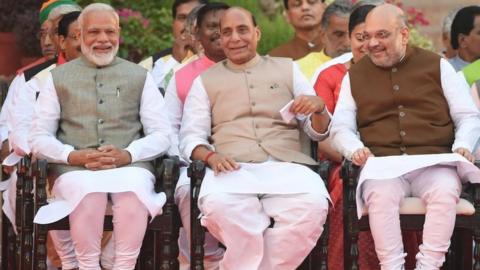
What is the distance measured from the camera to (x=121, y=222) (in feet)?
25.3

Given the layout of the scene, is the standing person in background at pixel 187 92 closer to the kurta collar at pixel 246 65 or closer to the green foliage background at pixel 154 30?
the kurta collar at pixel 246 65

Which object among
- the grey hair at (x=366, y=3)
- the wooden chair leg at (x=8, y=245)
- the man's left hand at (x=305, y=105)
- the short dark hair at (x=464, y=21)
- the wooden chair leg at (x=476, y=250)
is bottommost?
the wooden chair leg at (x=8, y=245)

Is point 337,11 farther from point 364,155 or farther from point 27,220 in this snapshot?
point 27,220

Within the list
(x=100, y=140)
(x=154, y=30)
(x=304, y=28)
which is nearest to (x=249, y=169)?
(x=100, y=140)

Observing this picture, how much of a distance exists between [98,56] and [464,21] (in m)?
2.97

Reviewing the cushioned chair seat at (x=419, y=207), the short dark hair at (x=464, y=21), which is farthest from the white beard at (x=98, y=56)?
the short dark hair at (x=464, y=21)

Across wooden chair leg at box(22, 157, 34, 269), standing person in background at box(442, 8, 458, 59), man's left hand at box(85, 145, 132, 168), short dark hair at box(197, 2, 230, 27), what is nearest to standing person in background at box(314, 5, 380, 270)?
short dark hair at box(197, 2, 230, 27)

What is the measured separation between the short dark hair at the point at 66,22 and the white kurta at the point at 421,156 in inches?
79.6

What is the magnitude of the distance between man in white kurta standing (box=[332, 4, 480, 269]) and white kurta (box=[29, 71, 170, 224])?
111 cm

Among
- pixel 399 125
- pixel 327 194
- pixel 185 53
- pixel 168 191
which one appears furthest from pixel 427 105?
pixel 185 53

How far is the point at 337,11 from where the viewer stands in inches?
367

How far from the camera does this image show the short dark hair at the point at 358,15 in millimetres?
8679

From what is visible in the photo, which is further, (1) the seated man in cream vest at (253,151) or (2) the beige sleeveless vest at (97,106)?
(2) the beige sleeveless vest at (97,106)

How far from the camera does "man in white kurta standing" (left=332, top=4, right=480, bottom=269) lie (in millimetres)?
7512
